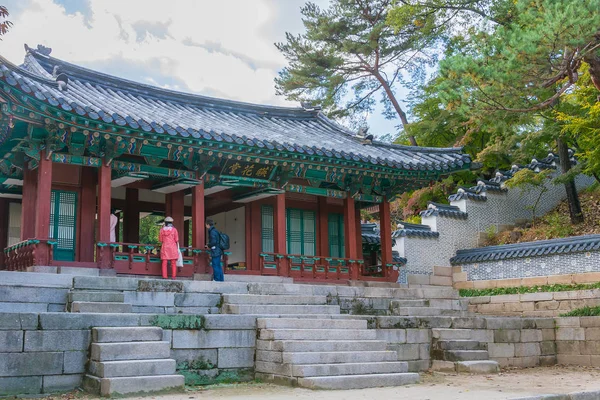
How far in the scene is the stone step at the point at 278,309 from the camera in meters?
10.8

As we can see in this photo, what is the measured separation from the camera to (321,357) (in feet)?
30.8

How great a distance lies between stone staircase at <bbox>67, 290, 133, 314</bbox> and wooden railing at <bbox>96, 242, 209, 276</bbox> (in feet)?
11.4

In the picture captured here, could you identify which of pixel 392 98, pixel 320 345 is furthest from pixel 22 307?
pixel 392 98

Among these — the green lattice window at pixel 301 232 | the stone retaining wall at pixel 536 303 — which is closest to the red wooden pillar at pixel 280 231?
the green lattice window at pixel 301 232

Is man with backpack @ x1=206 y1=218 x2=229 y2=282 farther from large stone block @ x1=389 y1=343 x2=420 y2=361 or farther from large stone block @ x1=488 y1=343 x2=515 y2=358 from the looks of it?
large stone block @ x1=488 y1=343 x2=515 y2=358

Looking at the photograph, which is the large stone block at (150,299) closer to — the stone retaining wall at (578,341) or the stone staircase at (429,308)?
the stone staircase at (429,308)

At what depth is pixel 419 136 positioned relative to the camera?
90.1 ft

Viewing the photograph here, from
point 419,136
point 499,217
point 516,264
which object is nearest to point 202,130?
point 516,264

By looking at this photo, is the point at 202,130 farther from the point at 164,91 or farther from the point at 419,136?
the point at 419,136

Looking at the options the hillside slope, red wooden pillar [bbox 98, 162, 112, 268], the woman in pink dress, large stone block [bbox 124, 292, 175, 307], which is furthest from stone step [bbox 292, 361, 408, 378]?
the hillside slope

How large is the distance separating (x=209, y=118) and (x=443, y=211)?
331 inches

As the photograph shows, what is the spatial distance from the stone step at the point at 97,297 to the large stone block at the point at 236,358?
1944 millimetres

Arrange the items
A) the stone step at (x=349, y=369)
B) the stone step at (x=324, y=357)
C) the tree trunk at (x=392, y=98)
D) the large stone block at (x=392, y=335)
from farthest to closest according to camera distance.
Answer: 1. the tree trunk at (x=392, y=98)
2. the large stone block at (x=392, y=335)
3. the stone step at (x=324, y=357)
4. the stone step at (x=349, y=369)

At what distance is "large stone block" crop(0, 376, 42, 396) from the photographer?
7688 millimetres
